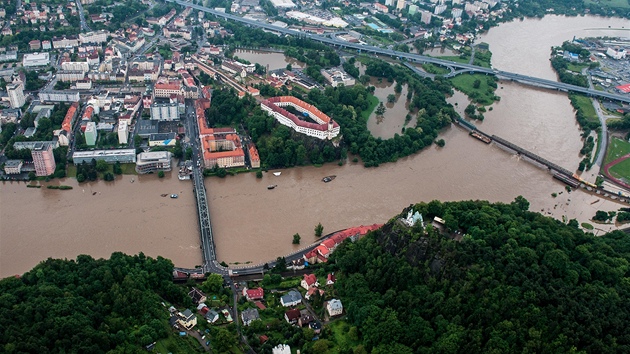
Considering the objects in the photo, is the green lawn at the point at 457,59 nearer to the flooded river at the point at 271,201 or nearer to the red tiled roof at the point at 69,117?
the flooded river at the point at 271,201

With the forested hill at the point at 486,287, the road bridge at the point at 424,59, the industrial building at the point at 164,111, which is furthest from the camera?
the road bridge at the point at 424,59

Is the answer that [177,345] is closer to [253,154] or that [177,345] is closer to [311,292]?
[311,292]

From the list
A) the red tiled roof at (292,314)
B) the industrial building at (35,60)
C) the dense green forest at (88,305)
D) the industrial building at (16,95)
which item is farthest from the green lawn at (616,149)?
the industrial building at (35,60)

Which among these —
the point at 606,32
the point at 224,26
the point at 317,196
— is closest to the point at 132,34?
the point at 224,26

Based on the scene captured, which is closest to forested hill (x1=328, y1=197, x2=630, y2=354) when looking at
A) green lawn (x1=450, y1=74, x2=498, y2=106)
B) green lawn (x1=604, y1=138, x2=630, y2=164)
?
green lawn (x1=604, y1=138, x2=630, y2=164)

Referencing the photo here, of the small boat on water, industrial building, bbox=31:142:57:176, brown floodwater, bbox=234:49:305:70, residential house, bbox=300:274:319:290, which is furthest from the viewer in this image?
brown floodwater, bbox=234:49:305:70

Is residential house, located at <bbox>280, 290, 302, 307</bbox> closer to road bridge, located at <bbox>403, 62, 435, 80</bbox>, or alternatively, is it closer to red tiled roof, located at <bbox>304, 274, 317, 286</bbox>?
red tiled roof, located at <bbox>304, 274, 317, 286</bbox>

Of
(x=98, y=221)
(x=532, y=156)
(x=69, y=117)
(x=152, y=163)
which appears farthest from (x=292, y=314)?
(x=69, y=117)
